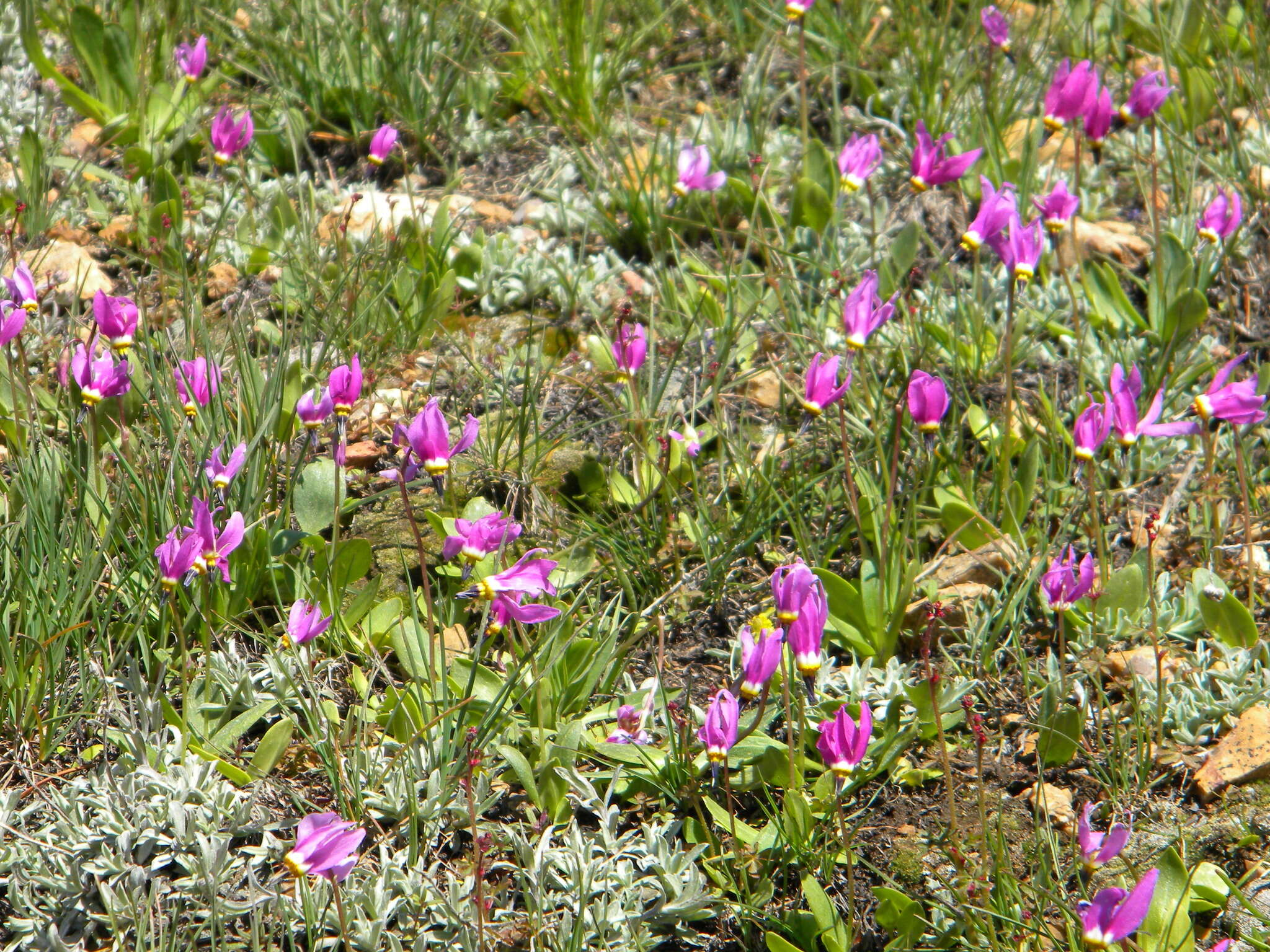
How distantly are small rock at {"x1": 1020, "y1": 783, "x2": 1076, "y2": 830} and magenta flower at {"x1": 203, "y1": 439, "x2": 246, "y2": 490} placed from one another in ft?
4.87

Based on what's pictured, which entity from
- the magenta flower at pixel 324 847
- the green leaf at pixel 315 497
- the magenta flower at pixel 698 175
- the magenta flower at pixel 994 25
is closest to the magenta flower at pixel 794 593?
the magenta flower at pixel 324 847

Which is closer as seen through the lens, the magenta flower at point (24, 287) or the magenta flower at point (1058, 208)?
the magenta flower at point (24, 287)

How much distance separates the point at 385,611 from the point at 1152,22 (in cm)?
331

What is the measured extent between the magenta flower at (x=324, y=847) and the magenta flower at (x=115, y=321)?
3.65 feet

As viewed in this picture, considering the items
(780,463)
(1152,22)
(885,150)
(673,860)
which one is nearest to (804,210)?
(885,150)

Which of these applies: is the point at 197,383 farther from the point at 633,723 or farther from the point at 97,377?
the point at 633,723

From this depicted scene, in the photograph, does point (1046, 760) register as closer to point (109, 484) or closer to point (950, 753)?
point (950, 753)

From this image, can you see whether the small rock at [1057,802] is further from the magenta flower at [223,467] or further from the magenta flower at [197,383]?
the magenta flower at [197,383]

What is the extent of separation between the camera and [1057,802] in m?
1.90

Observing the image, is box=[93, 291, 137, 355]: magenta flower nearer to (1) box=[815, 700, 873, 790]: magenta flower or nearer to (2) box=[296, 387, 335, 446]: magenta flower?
(2) box=[296, 387, 335, 446]: magenta flower

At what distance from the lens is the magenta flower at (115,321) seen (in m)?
2.05

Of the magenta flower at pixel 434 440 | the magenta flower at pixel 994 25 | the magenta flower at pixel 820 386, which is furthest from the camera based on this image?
the magenta flower at pixel 994 25

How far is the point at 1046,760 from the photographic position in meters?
1.94

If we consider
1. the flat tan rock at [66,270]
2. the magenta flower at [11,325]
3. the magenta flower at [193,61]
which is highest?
the magenta flower at [193,61]
